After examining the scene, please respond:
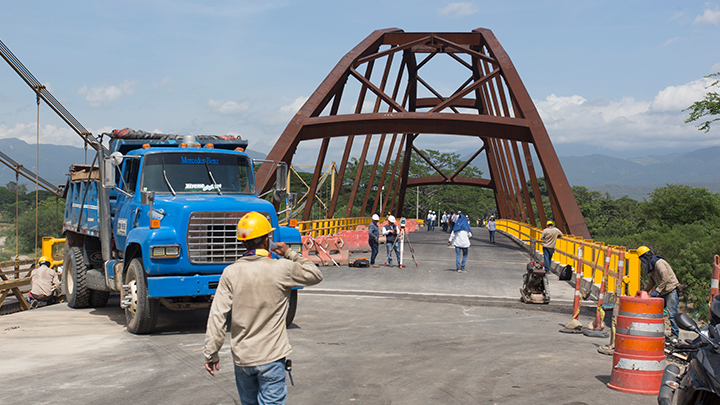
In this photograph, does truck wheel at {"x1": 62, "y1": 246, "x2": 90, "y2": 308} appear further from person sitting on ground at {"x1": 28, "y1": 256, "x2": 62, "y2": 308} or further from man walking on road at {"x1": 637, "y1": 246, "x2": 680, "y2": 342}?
man walking on road at {"x1": 637, "y1": 246, "x2": 680, "y2": 342}

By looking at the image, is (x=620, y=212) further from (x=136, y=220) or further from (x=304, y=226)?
(x=136, y=220)

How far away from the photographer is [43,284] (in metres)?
16.6

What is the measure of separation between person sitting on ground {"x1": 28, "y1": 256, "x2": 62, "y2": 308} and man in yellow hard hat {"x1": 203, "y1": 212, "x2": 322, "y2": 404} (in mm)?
14231

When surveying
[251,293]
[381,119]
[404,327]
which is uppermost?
[381,119]

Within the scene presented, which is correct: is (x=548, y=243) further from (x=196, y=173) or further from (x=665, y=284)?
(x=196, y=173)

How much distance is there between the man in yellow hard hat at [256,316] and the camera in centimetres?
431

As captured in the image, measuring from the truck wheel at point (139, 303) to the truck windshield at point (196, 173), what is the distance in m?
1.41

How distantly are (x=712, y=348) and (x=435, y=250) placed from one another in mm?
25889

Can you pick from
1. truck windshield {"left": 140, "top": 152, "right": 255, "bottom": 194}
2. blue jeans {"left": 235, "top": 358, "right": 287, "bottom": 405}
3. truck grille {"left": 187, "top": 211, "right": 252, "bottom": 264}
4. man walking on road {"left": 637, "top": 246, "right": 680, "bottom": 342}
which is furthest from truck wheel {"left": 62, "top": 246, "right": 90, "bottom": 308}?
man walking on road {"left": 637, "top": 246, "right": 680, "bottom": 342}

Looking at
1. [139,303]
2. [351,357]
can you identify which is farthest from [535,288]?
[139,303]

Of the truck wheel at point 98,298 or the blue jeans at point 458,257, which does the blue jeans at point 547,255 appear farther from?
the truck wheel at point 98,298

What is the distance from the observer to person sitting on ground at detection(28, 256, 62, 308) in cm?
1656

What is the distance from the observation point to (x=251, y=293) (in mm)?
4438

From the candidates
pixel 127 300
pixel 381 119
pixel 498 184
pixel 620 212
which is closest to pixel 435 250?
pixel 381 119
